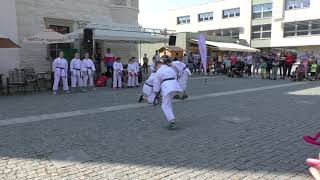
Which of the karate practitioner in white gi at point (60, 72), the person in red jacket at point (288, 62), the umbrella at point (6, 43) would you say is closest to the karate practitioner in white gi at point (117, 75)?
the karate practitioner in white gi at point (60, 72)

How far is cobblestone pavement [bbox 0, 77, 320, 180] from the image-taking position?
5574 mm

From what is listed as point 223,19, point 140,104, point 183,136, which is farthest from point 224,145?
point 223,19

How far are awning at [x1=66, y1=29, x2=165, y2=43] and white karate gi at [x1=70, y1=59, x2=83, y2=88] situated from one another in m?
2.22

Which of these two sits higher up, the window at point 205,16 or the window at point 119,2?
the window at point 205,16

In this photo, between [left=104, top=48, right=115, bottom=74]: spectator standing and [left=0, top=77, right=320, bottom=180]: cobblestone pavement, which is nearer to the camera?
[left=0, top=77, right=320, bottom=180]: cobblestone pavement

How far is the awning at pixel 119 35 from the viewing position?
18.5 m

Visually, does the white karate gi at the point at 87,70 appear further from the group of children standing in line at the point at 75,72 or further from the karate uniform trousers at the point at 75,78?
the karate uniform trousers at the point at 75,78

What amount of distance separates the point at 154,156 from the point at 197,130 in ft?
7.07

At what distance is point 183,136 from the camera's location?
7.70 m

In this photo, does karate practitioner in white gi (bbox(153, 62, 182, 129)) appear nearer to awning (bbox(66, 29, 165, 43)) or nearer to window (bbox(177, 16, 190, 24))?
awning (bbox(66, 29, 165, 43))

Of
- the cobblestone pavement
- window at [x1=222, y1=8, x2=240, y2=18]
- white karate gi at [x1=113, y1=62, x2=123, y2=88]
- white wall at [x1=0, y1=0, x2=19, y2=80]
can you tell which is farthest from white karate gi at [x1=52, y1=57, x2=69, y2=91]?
window at [x1=222, y1=8, x2=240, y2=18]

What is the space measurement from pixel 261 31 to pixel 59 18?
132 ft

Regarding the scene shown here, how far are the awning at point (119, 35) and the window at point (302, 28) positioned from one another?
3363 cm

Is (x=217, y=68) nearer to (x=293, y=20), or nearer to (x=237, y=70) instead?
(x=237, y=70)
